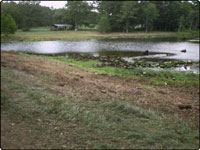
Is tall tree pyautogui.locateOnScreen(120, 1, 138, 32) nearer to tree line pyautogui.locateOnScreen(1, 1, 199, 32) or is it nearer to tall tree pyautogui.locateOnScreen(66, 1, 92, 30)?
tree line pyautogui.locateOnScreen(1, 1, 199, 32)

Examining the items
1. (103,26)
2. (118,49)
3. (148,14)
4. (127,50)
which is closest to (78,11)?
(103,26)

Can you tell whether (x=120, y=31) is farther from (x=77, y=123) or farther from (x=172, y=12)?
(x=77, y=123)

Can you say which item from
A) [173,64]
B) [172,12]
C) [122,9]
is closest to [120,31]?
[122,9]

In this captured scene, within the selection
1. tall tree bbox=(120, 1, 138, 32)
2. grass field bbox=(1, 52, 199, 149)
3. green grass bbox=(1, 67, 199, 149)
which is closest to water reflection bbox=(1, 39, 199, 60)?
grass field bbox=(1, 52, 199, 149)

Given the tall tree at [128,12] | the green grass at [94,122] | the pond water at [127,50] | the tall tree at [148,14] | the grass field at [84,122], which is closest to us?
the grass field at [84,122]

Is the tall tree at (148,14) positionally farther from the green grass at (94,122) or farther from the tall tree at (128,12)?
the green grass at (94,122)

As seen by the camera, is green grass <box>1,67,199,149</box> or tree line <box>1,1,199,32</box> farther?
tree line <box>1,1,199,32</box>

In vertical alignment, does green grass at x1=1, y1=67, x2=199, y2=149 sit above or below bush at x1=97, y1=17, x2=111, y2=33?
below

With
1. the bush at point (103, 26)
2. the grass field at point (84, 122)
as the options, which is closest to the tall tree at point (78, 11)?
the bush at point (103, 26)

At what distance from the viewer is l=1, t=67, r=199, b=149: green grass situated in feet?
13.6

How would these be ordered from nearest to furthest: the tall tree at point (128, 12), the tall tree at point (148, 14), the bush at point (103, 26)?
the bush at point (103, 26) < the tall tree at point (148, 14) < the tall tree at point (128, 12)

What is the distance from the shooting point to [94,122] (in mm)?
4969

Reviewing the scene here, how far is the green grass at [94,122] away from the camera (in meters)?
4.16

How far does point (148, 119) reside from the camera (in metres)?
5.55
